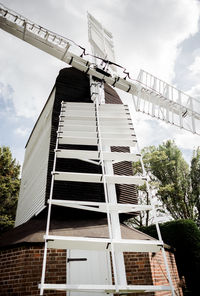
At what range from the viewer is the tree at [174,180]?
52.1 ft

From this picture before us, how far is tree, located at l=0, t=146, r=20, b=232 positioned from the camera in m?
16.7

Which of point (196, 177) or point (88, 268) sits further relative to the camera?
point (196, 177)

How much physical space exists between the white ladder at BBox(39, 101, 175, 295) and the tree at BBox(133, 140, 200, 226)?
12520mm

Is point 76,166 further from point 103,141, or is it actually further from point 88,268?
point 103,141

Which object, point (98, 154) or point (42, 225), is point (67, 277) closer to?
point (42, 225)

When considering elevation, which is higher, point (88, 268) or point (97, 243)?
point (97, 243)

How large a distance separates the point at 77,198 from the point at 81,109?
328cm

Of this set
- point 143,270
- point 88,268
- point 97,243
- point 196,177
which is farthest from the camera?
point 196,177

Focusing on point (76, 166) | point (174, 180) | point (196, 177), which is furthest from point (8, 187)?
point (196, 177)

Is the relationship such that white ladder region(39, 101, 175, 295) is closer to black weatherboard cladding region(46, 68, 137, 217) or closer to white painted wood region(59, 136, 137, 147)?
white painted wood region(59, 136, 137, 147)

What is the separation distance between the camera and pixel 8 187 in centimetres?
1784

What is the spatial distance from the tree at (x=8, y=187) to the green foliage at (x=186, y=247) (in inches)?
506

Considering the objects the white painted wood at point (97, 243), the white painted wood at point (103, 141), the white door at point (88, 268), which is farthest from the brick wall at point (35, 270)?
the white painted wood at point (103, 141)

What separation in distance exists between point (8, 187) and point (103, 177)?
1685 centimetres
